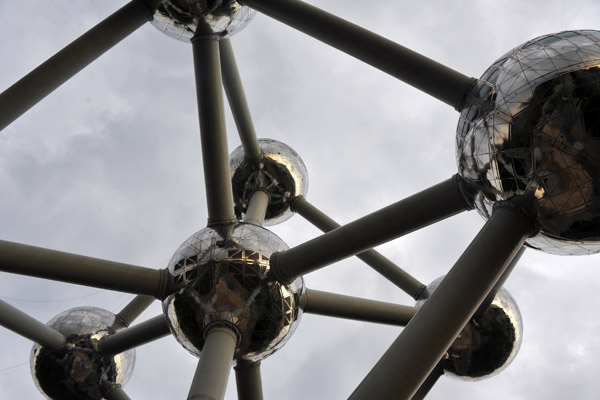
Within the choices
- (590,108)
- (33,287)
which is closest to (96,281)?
(590,108)

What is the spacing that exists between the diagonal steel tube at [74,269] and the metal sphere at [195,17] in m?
3.10

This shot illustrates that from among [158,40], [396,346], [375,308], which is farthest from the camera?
[158,40]

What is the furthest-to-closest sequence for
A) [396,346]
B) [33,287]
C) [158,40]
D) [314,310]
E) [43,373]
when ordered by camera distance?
[33,287] < [158,40] < [43,373] < [314,310] < [396,346]

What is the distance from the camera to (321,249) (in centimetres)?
575

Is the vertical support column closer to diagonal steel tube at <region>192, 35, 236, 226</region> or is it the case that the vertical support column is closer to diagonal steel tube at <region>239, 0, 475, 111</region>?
diagonal steel tube at <region>192, 35, 236, 226</region>

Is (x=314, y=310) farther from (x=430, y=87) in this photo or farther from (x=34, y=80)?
(x=34, y=80)

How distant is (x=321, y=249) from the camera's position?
5.75m

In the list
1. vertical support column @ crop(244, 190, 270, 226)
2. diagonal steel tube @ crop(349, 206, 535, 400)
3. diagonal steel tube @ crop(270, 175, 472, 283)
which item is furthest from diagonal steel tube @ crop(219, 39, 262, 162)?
diagonal steel tube @ crop(349, 206, 535, 400)

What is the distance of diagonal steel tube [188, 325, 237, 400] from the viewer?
4.89 m

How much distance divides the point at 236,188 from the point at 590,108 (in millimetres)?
6611

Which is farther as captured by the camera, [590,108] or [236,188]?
[236,188]

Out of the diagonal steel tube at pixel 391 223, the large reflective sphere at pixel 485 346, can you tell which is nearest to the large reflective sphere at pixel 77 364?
the diagonal steel tube at pixel 391 223

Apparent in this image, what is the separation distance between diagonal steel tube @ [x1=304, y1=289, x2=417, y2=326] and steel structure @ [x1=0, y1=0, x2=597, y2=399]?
0.01 meters

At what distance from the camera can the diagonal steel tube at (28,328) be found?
672cm
